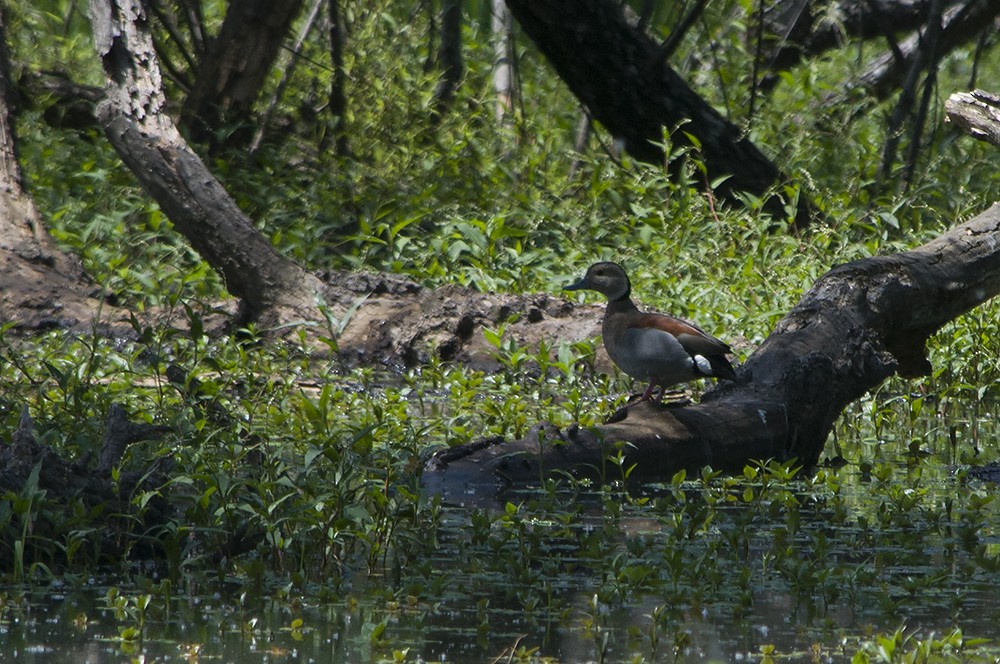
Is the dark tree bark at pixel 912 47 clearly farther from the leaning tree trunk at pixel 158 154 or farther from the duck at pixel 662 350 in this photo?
the leaning tree trunk at pixel 158 154

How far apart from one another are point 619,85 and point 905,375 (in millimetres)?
3778

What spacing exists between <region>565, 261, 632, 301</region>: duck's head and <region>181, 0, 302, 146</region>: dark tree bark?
144 inches

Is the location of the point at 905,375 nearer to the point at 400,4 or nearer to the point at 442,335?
the point at 442,335

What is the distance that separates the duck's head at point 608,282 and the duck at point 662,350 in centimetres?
31

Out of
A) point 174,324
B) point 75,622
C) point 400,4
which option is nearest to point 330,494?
point 75,622

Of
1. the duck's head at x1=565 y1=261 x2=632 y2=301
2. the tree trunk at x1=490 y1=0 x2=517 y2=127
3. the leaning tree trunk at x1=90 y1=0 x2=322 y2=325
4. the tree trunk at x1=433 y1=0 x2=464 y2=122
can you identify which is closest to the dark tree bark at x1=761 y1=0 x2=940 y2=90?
the tree trunk at x1=490 y1=0 x2=517 y2=127

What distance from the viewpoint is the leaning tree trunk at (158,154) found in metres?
7.57

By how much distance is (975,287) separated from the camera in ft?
21.7

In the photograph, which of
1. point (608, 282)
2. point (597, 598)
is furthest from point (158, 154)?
point (597, 598)

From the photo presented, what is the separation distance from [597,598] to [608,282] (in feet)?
11.2

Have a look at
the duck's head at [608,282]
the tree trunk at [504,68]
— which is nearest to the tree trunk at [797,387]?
the duck's head at [608,282]

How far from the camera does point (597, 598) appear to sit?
358cm

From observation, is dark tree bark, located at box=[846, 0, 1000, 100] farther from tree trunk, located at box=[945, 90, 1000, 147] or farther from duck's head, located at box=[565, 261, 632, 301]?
duck's head, located at box=[565, 261, 632, 301]

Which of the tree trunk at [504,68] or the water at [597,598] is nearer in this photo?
the water at [597,598]
